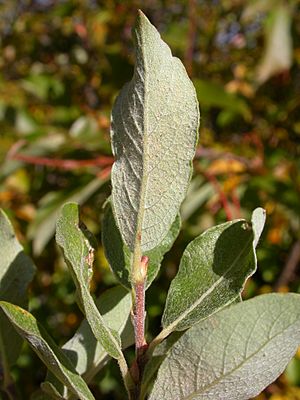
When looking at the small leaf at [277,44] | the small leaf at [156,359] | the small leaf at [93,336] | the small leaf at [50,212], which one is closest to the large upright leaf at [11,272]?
the small leaf at [93,336]

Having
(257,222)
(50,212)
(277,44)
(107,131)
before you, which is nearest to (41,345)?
(257,222)

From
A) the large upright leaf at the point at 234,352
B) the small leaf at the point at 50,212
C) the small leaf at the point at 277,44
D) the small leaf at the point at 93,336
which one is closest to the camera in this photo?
the large upright leaf at the point at 234,352

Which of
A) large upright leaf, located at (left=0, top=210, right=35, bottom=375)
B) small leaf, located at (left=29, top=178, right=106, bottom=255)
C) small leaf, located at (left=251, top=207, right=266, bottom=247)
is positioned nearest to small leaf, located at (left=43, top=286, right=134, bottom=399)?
large upright leaf, located at (left=0, top=210, right=35, bottom=375)

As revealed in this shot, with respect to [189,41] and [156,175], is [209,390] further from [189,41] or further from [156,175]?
[189,41]

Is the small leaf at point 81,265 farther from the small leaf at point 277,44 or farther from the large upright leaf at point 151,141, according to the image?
the small leaf at point 277,44

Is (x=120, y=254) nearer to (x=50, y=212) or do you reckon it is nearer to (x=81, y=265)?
(x=81, y=265)

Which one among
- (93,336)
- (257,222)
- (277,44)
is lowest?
(277,44)
